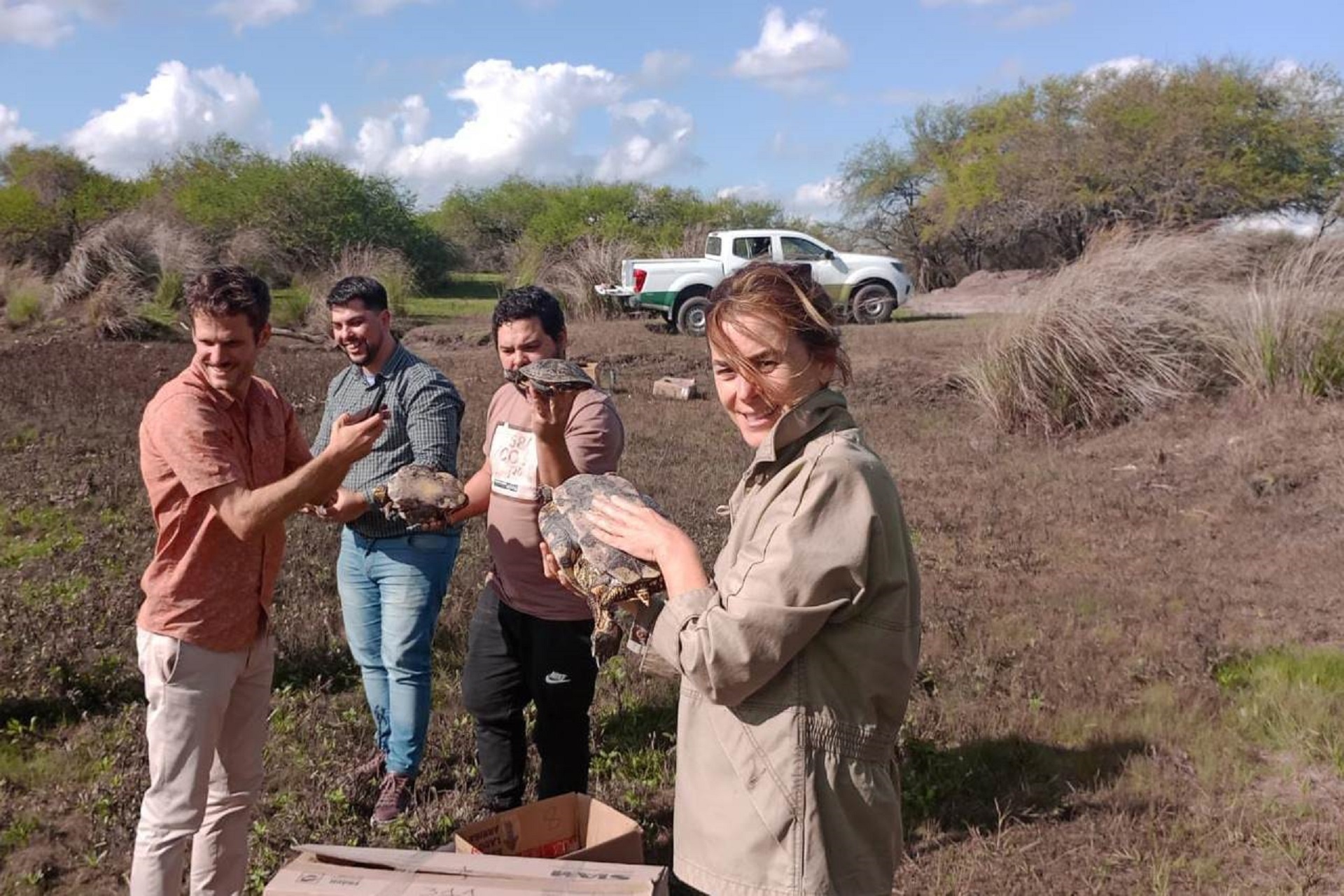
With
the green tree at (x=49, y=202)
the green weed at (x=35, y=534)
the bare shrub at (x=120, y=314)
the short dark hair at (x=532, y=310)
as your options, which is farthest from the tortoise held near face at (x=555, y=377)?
the green tree at (x=49, y=202)

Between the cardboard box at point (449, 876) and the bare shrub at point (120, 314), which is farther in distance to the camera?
the bare shrub at point (120, 314)

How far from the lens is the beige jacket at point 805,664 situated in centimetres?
179

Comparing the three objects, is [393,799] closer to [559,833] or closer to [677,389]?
[559,833]

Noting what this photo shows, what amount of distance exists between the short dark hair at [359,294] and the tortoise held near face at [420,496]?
0.74 m

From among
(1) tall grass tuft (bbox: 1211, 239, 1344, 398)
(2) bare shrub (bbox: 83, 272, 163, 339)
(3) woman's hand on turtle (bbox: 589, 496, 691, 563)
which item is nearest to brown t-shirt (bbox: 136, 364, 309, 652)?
(3) woman's hand on turtle (bbox: 589, 496, 691, 563)

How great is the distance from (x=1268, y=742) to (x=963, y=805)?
4.87 feet

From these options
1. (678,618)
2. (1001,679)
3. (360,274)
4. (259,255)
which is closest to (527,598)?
(678,618)

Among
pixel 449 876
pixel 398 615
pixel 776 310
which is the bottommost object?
pixel 449 876

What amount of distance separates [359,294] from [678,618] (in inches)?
92.7

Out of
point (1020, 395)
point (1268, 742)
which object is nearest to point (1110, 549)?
point (1268, 742)

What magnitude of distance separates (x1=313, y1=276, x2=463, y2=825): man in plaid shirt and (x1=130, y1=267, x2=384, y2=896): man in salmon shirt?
0.69 m

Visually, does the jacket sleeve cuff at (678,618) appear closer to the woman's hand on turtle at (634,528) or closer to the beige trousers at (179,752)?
the woman's hand on turtle at (634,528)

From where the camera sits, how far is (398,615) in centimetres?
369

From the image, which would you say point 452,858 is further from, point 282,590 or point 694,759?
point 282,590
